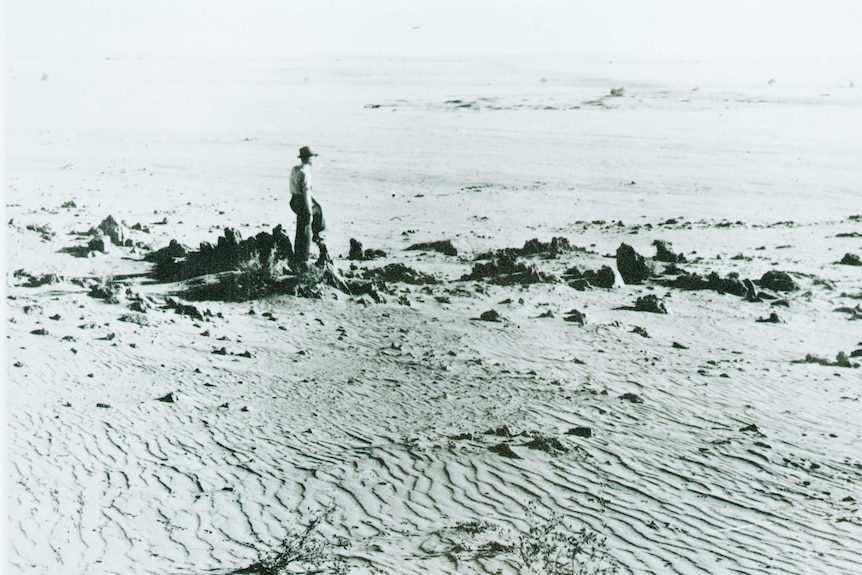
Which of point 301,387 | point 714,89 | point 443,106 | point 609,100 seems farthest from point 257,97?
point 301,387

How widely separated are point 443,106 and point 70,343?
34.9 meters

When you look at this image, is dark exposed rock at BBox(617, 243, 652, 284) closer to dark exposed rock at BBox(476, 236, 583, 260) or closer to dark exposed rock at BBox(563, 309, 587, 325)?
dark exposed rock at BBox(476, 236, 583, 260)

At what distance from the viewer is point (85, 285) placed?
41.8ft

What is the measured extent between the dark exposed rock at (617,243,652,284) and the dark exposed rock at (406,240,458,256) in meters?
3.07

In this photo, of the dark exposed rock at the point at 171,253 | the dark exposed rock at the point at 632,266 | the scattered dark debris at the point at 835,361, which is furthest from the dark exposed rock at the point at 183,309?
the scattered dark debris at the point at 835,361

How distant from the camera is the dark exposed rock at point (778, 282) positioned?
13188 mm

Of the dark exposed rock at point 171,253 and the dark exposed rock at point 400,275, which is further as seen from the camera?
the dark exposed rock at point 171,253

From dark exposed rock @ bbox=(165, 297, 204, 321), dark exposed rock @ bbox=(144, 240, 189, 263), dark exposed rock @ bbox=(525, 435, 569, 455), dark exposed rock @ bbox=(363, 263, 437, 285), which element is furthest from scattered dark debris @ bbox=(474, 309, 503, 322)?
dark exposed rock @ bbox=(144, 240, 189, 263)

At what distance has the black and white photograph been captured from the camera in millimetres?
6070

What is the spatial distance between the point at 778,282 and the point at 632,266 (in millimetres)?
2152

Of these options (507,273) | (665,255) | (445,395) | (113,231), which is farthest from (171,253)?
(665,255)

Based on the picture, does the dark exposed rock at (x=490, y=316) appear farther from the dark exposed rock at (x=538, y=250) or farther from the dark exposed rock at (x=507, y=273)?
the dark exposed rock at (x=538, y=250)

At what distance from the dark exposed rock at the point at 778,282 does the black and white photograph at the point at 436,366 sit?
0.06m

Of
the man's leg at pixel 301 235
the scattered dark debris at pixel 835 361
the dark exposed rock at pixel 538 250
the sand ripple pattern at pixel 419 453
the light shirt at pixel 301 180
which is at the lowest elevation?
the sand ripple pattern at pixel 419 453
